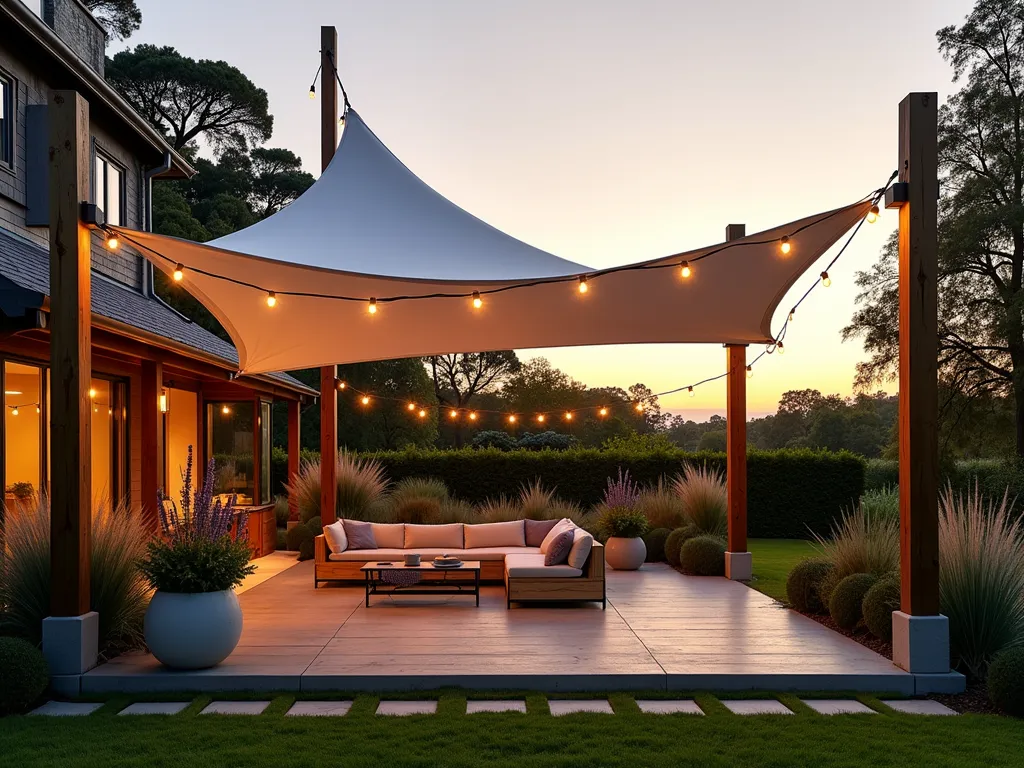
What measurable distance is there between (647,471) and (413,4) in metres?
8.62

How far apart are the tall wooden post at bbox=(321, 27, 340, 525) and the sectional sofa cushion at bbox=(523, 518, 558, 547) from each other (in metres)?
2.15

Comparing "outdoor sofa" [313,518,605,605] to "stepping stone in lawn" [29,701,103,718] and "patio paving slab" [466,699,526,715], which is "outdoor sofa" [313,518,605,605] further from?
"stepping stone in lawn" [29,701,103,718]

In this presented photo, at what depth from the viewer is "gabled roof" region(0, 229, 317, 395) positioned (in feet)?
18.4

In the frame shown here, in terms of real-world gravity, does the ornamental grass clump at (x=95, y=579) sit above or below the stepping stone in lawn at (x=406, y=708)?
above

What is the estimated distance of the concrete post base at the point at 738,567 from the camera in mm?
9516

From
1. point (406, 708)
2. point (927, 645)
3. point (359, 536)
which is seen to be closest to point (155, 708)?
point (406, 708)

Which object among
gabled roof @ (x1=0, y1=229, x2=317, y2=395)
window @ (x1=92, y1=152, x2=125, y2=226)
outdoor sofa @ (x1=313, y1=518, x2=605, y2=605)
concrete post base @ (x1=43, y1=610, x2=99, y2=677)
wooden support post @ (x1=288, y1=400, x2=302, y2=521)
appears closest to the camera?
concrete post base @ (x1=43, y1=610, x2=99, y2=677)

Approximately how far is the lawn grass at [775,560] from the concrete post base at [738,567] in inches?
4.5

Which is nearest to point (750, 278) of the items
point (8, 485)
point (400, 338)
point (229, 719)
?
point (400, 338)

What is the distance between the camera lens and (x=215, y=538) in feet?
18.6

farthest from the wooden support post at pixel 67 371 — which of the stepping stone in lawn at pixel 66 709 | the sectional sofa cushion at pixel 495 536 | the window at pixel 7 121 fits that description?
the sectional sofa cushion at pixel 495 536

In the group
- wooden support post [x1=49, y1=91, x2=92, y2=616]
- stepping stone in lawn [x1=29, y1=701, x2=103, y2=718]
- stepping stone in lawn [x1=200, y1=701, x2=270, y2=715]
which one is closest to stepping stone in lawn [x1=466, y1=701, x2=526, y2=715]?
stepping stone in lawn [x1=200, y1=701, x2=270, y2=715]

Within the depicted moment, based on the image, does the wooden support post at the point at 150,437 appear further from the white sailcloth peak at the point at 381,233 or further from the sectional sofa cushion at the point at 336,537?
the white sailcloth peak at the point at 381,233

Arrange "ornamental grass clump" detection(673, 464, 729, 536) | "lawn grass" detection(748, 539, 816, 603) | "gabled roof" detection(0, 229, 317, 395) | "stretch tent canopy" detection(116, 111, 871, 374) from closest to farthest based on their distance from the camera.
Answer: "gabled roof" detection(0, 229, 317, 395) → "stretch tent canopy" detection(116, 111, 871, 374) → "lawn grass" detection(748, 539, 816, 603) → "ornamental grass clump" detection(673, 464, 729, 536)
